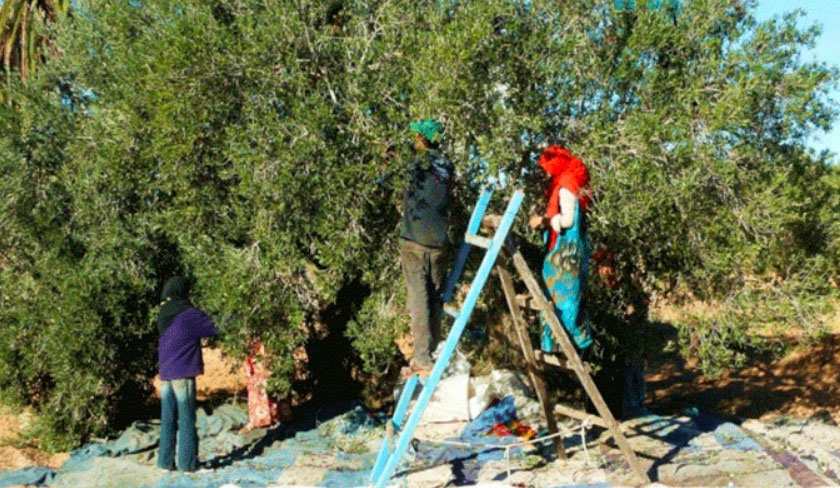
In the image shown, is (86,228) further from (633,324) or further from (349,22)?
(633,324)

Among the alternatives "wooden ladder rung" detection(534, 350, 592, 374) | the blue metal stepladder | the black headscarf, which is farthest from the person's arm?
the black headscarf

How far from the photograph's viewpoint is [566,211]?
6.34 meters

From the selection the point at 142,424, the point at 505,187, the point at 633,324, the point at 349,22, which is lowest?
the point at 142,424

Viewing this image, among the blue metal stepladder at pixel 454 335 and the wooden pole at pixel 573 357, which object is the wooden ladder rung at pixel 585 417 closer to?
the wooden pole at pixel 573 357

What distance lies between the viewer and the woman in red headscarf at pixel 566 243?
6.37m

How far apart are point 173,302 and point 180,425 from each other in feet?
3.68

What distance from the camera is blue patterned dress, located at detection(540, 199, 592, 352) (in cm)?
643

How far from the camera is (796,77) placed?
7.27m

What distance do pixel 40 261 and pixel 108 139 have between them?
1848mm

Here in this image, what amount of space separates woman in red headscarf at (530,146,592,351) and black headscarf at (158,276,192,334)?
3.41 meters

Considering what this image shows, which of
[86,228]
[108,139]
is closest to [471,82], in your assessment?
[108,139]

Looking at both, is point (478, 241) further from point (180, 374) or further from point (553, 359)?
point (180, 374)

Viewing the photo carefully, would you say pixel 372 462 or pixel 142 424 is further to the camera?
pixel 142 424

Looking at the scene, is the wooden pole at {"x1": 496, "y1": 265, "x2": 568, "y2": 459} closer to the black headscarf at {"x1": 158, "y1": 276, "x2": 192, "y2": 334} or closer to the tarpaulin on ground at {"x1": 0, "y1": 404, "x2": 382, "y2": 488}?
the tarpaulin on ground at {"x1": 0, "y1": 404, "x2": 382, "y2": 488}
